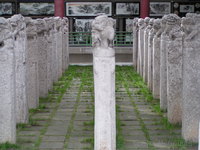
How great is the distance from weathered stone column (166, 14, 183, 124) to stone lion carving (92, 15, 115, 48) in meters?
2.54

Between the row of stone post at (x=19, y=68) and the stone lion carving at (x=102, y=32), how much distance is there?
1476 millimetres

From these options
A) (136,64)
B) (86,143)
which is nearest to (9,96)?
(86,143)

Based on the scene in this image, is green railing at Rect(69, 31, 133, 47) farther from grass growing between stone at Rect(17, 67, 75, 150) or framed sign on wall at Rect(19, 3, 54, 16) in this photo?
grass growing between stone at Rect(17, 67, 75, 150)

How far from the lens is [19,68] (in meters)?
9.05

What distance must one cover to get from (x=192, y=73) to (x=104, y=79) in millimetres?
1603

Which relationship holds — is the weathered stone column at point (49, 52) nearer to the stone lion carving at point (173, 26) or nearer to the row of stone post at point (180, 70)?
the row of stone post at point (180, 70)

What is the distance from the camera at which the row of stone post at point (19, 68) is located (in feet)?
25.2

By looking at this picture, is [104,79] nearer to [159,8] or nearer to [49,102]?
[49,102]

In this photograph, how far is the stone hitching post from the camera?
698 cm

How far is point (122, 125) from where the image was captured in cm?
953

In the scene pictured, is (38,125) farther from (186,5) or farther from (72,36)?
(186,5)

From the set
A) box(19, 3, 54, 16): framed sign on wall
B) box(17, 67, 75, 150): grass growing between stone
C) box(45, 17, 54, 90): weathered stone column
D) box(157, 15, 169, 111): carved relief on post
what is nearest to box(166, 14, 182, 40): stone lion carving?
box(157, 15, 169, 111): carved relief on post

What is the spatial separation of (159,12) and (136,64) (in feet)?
20.8

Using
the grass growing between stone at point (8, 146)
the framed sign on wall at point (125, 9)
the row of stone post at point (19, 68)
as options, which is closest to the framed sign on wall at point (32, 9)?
the framed sign on wall at point (125, 9)
